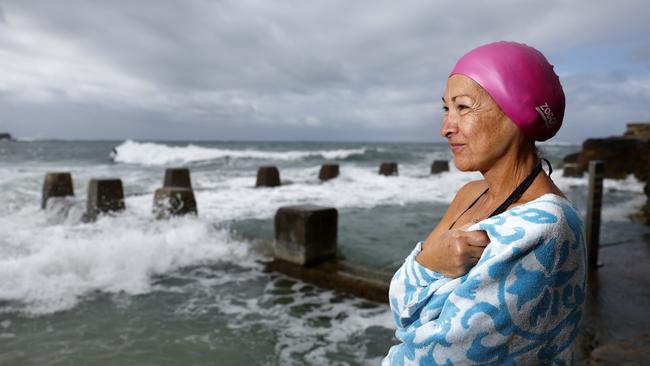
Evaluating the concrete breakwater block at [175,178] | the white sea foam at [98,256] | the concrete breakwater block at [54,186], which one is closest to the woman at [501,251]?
the white sea foam at [98,256]

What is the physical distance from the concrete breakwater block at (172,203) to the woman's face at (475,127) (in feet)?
28.0

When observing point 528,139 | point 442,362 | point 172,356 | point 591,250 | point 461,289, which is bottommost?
point 172,356

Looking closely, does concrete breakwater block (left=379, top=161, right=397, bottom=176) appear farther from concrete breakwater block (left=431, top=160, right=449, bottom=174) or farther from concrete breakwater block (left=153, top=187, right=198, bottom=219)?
concrete breakwater block (left=153, top=187, right=198, bottom=219)

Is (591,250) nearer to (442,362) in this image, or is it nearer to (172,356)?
(172,356)

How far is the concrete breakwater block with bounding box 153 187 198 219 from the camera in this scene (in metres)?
9.04

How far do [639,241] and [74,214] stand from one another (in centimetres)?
1153

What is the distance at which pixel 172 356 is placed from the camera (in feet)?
13.2

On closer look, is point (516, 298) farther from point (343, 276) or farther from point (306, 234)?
point (306, 234)

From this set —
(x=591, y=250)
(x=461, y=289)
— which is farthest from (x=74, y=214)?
(x=461, y=289)

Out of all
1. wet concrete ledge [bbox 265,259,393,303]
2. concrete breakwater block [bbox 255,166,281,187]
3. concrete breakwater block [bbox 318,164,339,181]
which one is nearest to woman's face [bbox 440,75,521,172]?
wet concrete ledge [bbox 265,259,393,303]

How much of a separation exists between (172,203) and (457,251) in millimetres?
8725

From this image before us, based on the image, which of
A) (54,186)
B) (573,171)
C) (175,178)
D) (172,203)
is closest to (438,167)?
(573,171)

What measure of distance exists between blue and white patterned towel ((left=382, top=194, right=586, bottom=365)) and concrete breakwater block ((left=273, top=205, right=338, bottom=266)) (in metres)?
5.00

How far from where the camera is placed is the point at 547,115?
1.19 m
